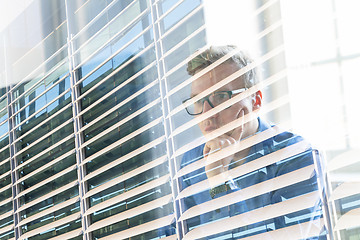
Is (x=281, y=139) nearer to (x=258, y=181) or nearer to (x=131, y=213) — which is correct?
(x=258, y=181)

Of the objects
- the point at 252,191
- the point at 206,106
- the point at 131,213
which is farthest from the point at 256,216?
the point at 131,213

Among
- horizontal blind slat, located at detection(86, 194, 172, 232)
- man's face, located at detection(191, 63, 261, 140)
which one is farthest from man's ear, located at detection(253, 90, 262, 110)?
horizontal blind slat, located at detection(86, 194, 172, 232)

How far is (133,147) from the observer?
64.9 inches

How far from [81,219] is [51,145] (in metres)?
0.39

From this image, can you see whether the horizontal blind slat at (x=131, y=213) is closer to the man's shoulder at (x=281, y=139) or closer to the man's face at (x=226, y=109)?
the man's face at (x=226, y=109)

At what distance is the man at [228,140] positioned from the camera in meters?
1.12

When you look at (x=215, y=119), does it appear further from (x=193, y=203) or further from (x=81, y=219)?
(x=81, y=219)

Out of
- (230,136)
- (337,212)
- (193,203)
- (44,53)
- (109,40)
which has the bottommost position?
(337,212)

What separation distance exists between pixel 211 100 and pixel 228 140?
0.12 meters

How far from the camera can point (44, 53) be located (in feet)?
7.29

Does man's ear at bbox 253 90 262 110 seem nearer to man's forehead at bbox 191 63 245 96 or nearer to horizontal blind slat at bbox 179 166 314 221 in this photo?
man's forehead at bbox 191 63 245 96

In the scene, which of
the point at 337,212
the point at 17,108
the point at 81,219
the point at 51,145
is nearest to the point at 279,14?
the point at 337,212

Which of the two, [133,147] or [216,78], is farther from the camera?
[133,147]

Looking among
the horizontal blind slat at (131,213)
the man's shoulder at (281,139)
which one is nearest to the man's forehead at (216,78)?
the man's shoulder at (281,139)
